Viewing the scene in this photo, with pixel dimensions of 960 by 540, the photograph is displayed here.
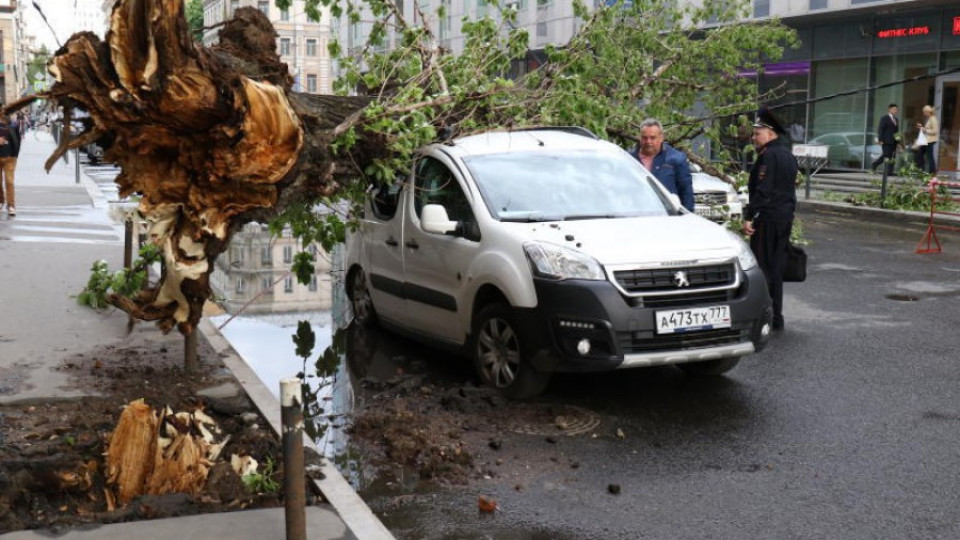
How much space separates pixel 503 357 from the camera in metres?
7.46

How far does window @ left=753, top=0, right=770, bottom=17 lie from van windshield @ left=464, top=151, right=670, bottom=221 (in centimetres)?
2592

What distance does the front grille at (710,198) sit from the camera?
1608cm

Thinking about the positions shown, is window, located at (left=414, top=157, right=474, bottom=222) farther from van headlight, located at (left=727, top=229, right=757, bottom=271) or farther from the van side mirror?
van headlight, located at (left=727, top=229, right=757, bottom=271)

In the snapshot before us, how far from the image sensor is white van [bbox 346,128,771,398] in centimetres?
698

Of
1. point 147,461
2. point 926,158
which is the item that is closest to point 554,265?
point 147,461

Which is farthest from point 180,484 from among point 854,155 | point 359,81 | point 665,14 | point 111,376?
point 854,155

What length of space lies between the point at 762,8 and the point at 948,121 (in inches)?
269

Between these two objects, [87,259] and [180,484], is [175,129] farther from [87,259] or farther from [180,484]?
[87,259]

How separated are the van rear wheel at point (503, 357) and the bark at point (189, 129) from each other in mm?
1394

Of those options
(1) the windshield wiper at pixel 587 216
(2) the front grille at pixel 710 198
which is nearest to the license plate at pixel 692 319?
(1) the windshield wiper at pixel 587 216

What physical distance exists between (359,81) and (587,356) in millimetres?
3513

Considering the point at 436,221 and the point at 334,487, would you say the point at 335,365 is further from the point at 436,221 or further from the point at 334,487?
the point at 334,487

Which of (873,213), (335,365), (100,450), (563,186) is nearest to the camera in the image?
(100,450)

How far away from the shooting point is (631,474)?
19.6 feet
